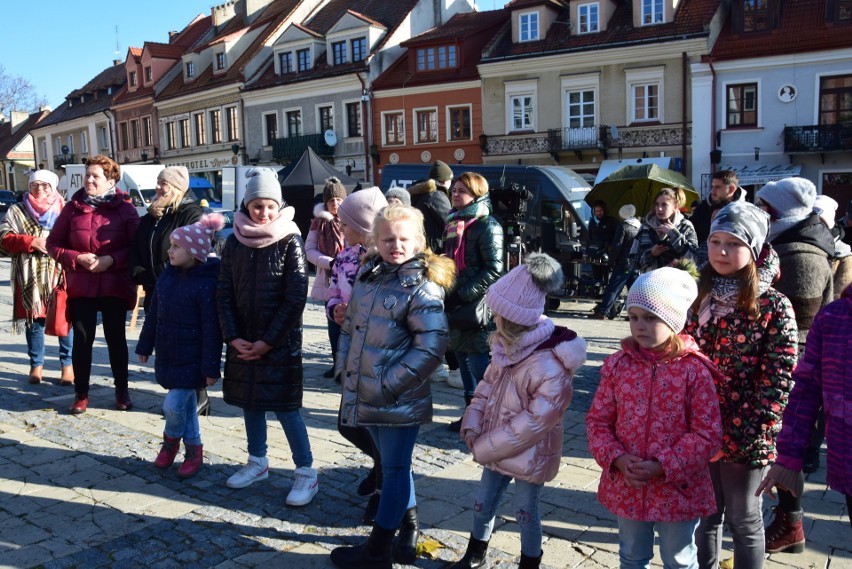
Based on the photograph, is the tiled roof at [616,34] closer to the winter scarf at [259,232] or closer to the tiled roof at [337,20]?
the tiled roof at [337,20]

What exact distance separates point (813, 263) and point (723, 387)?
4.12 ft

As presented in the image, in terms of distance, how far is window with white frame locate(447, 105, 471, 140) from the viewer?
94.9ft

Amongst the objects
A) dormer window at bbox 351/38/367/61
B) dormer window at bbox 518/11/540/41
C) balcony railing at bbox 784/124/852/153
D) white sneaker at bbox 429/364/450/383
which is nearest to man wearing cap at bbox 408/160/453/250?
white sneaker at bbox 429/364/450/383

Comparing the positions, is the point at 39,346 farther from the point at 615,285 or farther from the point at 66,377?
the point at 615,285

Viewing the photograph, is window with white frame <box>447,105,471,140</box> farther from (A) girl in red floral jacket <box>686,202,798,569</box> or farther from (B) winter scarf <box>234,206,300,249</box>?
(A) girl in red floral jacket <box>686,202,798,569</box>

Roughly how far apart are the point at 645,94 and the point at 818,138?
5435 millimetres

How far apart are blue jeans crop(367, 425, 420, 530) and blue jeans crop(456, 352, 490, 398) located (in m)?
1.93

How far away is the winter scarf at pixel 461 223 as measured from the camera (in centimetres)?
539

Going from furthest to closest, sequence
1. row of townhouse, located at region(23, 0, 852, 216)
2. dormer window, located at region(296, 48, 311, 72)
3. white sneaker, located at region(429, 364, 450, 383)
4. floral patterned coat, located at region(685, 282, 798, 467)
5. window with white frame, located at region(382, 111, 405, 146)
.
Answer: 1. dormer window, located at region(296, 48, 311, 72)
2. window with white frame, located at region(382, 111, 405, 146)
3. row of townhouse, located at region(23, 0, 852, 216)
4. white sneaker, located at region(429, 364, 450, 383)
5. floral patterned coat, located at region(685, 282, 798, 467)

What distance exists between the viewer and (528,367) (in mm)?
3273

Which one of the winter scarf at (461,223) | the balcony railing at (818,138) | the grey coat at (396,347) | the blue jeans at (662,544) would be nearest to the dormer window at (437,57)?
the balcony railing at (818,138)

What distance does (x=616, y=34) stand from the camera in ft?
83.1

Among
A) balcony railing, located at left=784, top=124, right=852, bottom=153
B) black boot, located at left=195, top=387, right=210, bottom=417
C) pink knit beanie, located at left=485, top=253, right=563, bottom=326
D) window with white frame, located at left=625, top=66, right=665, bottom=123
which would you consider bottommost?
black boot, located at left=195, top=387, right=210, bottom=417

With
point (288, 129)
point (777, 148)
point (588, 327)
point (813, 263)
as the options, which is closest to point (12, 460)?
point (813, 263)
